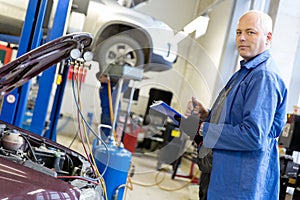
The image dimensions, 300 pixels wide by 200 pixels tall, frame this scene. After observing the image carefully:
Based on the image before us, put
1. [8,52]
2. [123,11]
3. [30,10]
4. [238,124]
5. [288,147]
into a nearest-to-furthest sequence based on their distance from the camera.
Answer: [238,124], [30,10], [288,147], [123,11], [8,52]

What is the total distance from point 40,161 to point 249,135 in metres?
0.85

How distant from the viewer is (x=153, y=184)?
4.23 m

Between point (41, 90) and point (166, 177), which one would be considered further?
point (166, 177)

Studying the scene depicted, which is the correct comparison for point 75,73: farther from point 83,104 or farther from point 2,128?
point 2,128

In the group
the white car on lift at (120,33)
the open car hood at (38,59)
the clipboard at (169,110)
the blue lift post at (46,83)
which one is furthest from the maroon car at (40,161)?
the blue lift post at (46,83)


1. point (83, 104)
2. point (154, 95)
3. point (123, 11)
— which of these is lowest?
point (83, 104)

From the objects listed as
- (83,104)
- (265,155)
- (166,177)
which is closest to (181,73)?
(83,104)

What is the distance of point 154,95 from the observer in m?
2.49

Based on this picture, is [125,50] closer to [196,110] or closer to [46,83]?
[46,83]

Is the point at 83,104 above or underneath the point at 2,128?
above

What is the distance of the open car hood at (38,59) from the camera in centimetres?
126

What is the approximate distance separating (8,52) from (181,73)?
14.6 ft

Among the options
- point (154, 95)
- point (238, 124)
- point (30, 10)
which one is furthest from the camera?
point (154, 95)

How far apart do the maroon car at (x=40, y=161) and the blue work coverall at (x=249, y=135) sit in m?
0.51
